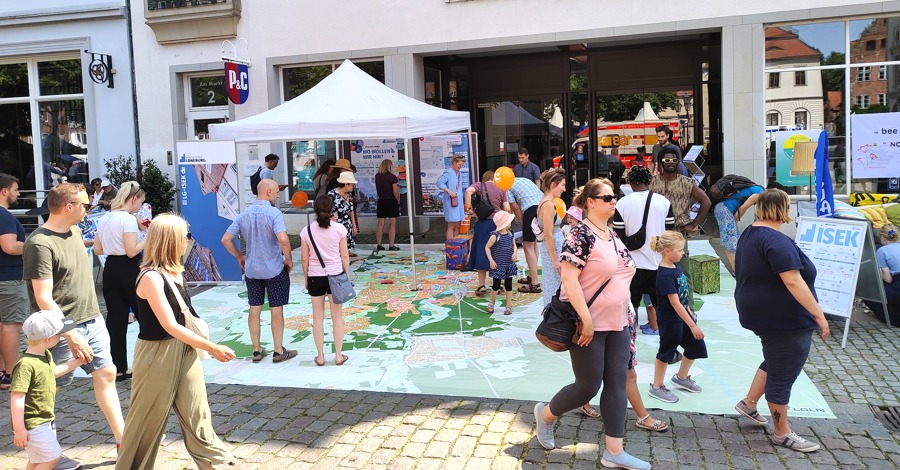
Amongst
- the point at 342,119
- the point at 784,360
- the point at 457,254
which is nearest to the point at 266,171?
the point at 342,119

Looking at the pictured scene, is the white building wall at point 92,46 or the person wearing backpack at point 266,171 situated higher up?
the white building wall at point 92,46

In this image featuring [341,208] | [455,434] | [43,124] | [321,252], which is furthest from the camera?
[43,124]

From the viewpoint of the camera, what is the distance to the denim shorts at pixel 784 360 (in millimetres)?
4559

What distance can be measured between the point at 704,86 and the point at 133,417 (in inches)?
522

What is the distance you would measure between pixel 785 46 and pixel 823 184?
5.23 metres

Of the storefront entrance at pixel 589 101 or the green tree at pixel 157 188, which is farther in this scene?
the green tree at pixel 157 188

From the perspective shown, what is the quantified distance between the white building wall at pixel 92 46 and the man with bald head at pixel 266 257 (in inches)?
405

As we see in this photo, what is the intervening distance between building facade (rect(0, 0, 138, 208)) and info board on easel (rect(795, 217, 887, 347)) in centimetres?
A: 1342

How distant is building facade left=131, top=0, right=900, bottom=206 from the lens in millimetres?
12438

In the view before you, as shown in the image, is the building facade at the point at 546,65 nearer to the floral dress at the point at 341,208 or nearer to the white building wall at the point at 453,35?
the white building wall at the point at 453,35

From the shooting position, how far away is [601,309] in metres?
4.26

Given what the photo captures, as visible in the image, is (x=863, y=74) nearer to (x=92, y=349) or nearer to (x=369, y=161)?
(x=369, y=161)

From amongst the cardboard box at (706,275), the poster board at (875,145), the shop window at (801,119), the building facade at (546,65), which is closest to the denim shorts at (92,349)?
the cardboard box at (706,275)

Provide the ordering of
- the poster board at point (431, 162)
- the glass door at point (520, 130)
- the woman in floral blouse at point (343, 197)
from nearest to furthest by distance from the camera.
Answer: the woman in floral blouse at point (343, 197) → the poster board at point (431, 162) → the glass door at point (520, 130)
